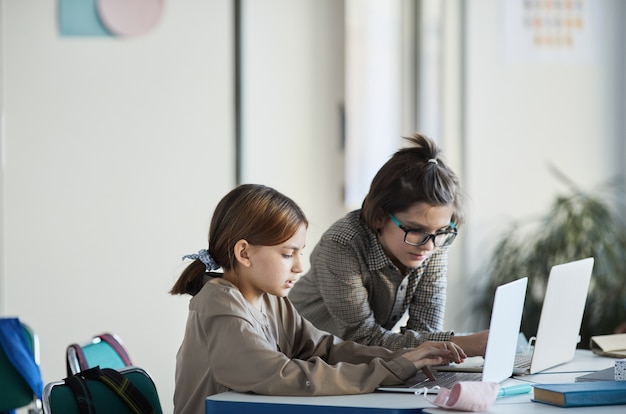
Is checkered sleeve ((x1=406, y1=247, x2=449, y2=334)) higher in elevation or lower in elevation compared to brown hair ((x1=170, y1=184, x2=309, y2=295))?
lower

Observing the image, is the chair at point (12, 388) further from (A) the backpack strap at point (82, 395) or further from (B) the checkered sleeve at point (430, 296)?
(B) the checkered sleeve at point (430, 296)

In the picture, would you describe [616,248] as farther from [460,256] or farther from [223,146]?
[223,146]

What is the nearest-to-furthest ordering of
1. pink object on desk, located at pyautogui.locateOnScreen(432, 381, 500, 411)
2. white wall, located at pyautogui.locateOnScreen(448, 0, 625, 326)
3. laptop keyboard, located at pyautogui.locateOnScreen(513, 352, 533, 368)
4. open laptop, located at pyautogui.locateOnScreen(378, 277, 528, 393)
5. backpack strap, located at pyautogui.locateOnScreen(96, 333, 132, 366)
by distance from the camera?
pink object on desk, located at pyautogui.locateOnScreen(432, 381, 500, 411) → open laptop, located at pyautogui.locateOnScreen(378, 277, 528, 393) → laptop keyboard, located at pyautogui.locateOnScreen(513, 352, 533, 368) → backpack strap, located at pyautogui.locateOnScreen(96, 333, 132, 366) → white wall, located at pyautogui.locateOnScreen(448, 0, 625, 326)

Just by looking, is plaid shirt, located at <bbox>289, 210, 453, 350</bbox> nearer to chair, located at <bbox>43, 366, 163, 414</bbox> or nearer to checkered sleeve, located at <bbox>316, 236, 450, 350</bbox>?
checkered sleeve, located at <bbox>316, 236, 450, 350</bbox>

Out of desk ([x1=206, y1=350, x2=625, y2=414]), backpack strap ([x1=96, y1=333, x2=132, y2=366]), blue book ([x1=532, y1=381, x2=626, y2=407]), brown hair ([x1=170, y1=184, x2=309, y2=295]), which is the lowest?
backpack strap ([x1=96, y1=333, x2=132, y2=366])

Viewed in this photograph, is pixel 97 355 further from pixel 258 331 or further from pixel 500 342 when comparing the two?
pixel 500 342

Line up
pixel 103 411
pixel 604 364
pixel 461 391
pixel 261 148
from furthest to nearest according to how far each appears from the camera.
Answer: pixel 261 148 → pixel 604 364 → pixel 103 411 → pixel 461 391

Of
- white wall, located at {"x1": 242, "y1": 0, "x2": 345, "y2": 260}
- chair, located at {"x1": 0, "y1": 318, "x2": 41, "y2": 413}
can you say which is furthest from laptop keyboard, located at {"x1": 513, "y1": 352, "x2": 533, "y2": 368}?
white wall, located at {"x1": 242, "y1": 0, "x2": 345, "y2": 260}

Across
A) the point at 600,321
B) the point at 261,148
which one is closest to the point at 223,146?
the point at 261,148

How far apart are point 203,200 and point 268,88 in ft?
1.86

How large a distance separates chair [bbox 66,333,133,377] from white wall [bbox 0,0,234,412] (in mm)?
1423

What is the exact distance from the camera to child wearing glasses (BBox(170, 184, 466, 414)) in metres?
1.78

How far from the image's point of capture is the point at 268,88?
157 inches

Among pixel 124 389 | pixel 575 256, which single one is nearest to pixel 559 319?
pixel 124 389
